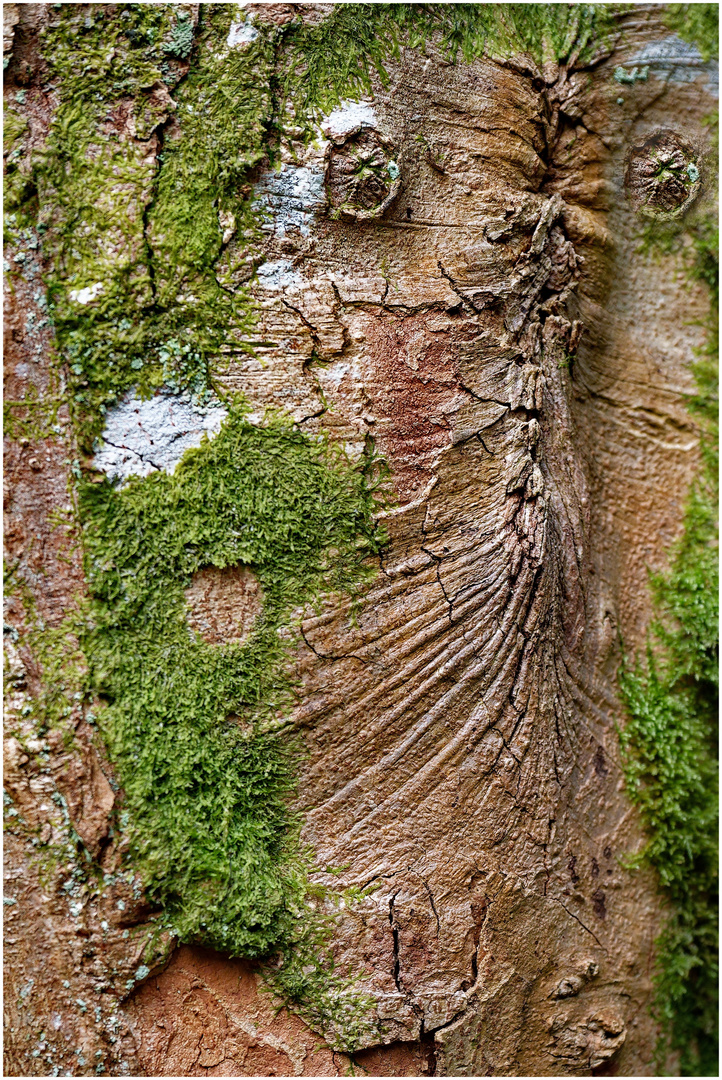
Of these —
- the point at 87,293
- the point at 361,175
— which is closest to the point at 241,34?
Answer: the point at 361,175

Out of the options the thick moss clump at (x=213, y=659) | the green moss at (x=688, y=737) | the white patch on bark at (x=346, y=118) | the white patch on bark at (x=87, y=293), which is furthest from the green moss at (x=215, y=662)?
the green moss at (x=688, y=737)

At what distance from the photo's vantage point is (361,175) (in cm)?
150

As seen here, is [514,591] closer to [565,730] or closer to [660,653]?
[565,730]

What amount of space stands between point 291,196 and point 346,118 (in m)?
0.21

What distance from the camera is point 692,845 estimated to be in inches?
76.0

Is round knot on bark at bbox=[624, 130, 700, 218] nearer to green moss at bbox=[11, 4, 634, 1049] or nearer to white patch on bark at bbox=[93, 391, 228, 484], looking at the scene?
green moss at bbox=[11, 4, 634, 1049]

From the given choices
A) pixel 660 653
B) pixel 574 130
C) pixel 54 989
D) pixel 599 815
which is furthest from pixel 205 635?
pixel 574 130

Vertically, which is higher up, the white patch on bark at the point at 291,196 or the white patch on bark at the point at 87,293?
the white patch on bark at the point at 291,196

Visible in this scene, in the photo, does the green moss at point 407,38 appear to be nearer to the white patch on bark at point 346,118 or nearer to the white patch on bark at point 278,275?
the white patch on bark at point 346,118

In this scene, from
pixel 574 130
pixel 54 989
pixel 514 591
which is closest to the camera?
pixel 54 989

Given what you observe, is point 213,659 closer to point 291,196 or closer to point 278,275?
point 278,275

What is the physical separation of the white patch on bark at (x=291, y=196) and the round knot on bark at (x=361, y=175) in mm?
32

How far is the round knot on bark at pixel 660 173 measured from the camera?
6.19 ft

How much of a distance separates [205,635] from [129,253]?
34.3 inches
